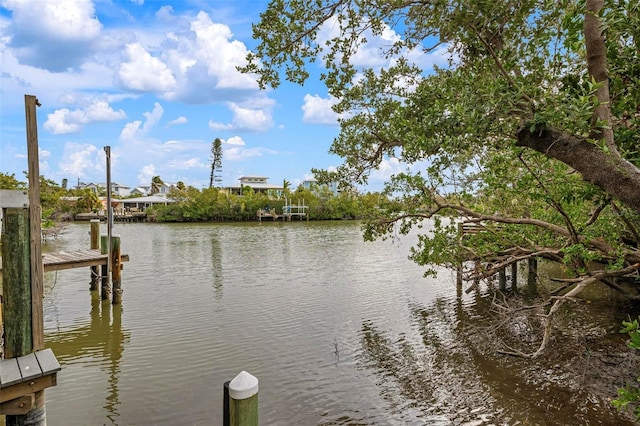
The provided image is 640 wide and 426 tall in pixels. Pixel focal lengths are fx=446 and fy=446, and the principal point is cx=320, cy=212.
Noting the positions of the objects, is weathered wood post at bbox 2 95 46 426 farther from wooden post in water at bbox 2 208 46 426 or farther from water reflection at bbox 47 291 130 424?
water reflection at bbox 47 291 130 424

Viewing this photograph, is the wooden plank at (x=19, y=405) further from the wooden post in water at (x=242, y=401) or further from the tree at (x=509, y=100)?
the tree at (x=509, y=100)

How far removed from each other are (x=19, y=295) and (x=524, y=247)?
324 inches

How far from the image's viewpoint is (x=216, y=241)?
30.2 meters

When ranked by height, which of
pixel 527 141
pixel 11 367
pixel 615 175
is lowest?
pixel 11 367

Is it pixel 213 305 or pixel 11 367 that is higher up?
pixel 11 367

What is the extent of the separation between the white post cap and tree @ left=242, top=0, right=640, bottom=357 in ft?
7.74

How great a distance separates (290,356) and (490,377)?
3428 millimetres

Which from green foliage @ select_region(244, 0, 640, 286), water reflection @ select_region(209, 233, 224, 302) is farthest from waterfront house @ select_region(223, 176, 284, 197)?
green foliage @ select_region(244, 0, 640, 286)

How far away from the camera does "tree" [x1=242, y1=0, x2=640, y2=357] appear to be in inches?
127

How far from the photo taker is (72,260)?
1087 cm

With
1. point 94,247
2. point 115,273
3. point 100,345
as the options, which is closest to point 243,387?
point 100,345

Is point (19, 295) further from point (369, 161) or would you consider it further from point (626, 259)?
point (626, 259)

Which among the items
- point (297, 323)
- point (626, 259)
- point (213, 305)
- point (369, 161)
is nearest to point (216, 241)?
point (213, 305)

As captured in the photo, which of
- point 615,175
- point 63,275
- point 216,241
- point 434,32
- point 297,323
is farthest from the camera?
point 216,241
